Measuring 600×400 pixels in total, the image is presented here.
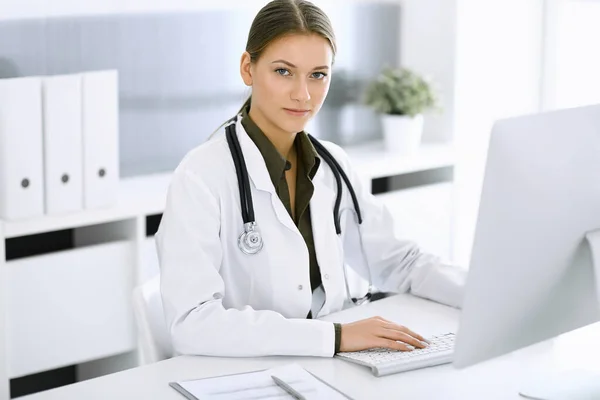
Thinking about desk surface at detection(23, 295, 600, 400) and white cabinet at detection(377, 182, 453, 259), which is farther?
white cabinet at detection(377, 182, 453, 259)

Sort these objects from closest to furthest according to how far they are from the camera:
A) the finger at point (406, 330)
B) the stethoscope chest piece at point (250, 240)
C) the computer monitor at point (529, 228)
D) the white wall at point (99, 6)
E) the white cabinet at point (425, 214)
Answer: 1. the computer monitor at point (529, 228)
2. the finger at point (406, 330)
3. the stethoscope chest piece at point (250, 240)
4. the white wall at point (99, 6)
5. the white cabinet at point (425, 214)

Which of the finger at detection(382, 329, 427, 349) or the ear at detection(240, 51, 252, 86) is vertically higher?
the ear at detection(240, 51, 252, 86)

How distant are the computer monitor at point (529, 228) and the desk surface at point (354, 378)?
171mm

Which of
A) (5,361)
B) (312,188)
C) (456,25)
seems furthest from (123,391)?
(456,25)

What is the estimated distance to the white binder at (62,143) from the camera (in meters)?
2.65

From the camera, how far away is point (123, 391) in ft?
5.17

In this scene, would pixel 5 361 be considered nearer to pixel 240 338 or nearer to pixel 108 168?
pixel 108 168

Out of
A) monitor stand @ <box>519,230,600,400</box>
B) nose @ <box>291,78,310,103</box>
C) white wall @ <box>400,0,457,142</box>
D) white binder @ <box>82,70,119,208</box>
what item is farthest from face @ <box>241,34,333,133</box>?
white wall @ <box>400,0,457,142</box>

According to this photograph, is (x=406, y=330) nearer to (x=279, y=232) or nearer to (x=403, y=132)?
(x=279, y=232)

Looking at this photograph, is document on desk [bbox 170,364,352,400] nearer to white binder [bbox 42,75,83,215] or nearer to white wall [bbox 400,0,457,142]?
white binder [bbox 42,75,83,215]

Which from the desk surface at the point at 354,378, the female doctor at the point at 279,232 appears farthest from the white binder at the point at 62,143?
the desk surface at the point at 354,378

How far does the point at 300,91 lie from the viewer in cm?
195

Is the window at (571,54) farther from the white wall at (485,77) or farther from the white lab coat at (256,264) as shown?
the white lab coat at (256,264)

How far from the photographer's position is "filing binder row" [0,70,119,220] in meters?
2.60
